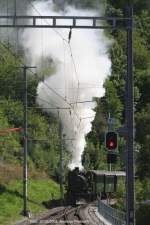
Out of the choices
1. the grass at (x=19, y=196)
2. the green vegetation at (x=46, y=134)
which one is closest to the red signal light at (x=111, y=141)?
the green vegetation at (x=46, y=134)

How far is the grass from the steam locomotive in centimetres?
285

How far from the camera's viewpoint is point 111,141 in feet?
91.4

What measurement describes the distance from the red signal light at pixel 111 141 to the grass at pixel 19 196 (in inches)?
696

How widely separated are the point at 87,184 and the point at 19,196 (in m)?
6.34

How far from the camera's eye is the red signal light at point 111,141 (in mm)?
27766

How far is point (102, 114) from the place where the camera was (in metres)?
109

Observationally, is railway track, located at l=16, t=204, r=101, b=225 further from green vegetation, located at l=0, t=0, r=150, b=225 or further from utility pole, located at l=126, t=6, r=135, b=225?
utility pole, located at l=126, t=6, r=135, b=225

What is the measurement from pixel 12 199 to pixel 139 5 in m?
109

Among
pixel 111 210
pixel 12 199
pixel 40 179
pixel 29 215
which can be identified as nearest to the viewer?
pixel 111 210

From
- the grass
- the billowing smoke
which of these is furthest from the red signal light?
the billowing smoke

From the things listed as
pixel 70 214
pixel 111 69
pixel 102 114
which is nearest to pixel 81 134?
pixel 70 214

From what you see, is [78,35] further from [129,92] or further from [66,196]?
[129,92]

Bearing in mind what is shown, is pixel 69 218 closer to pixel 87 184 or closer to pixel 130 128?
pixel 87 184

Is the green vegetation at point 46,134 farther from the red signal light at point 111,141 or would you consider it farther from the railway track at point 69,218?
the red signal light at point 111,141
